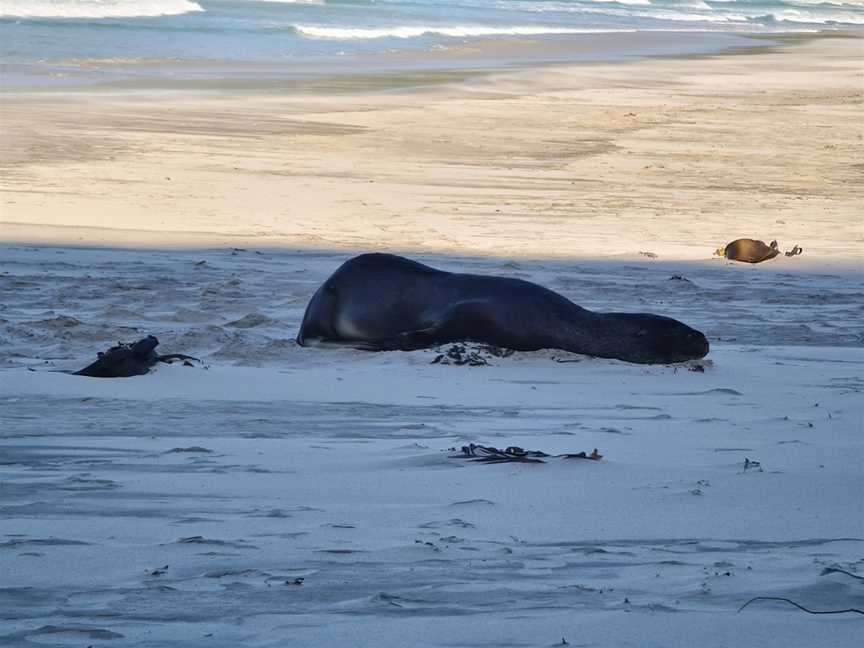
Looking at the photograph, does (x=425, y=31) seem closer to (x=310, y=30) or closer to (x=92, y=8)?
(x=310, y=30)

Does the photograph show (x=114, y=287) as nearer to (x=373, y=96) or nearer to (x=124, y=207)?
(x=124, y=207)

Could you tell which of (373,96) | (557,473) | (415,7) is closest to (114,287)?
(557,473)

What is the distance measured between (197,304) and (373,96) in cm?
1510

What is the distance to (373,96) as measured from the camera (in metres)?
22.6

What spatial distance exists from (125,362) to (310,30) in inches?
1350

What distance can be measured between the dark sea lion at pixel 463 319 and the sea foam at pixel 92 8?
32671 millimetres

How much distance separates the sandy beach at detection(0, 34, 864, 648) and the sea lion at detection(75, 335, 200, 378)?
3.5 inches

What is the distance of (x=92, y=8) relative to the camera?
41.2 meters

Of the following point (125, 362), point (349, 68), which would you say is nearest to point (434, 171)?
point (125, 362)

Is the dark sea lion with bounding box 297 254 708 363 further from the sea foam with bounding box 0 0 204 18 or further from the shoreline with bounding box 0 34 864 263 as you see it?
the sea foam with bounding box 0 0 204 18

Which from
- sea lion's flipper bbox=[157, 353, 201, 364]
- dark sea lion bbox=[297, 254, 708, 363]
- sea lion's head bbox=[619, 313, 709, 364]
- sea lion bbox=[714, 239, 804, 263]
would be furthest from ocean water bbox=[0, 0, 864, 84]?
sea lion's head bbox=[619, 313, 709, 364]

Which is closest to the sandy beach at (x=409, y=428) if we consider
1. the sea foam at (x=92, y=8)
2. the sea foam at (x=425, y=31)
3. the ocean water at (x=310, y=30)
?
the ocean water at (x=310, y=30)

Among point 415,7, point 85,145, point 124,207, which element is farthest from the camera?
point 415,7

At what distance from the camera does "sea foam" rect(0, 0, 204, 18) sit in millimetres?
38581
